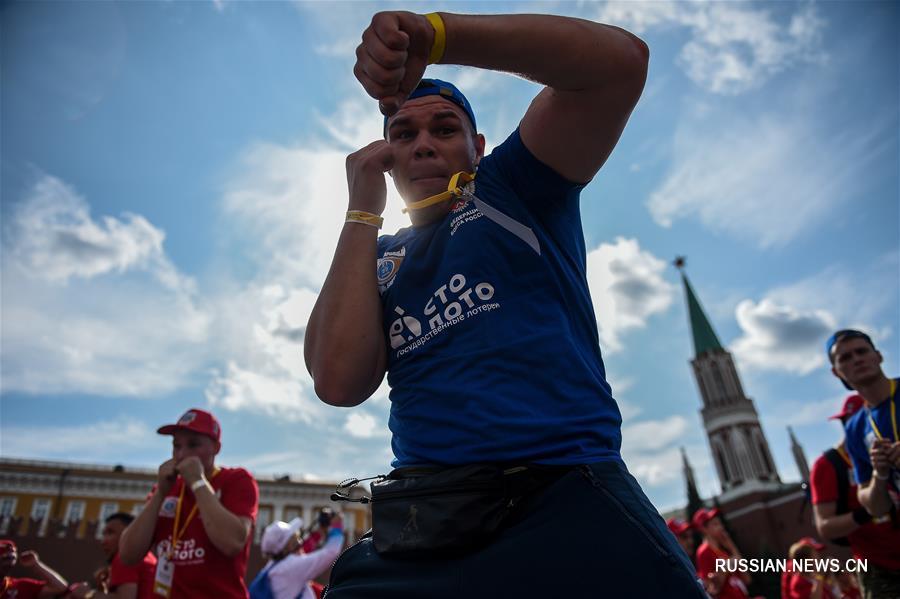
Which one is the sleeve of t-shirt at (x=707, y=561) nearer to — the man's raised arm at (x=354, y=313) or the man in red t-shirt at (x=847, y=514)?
the man in red t-shirt at (x=847, y=514)

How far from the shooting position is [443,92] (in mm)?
1984

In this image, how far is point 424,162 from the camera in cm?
186

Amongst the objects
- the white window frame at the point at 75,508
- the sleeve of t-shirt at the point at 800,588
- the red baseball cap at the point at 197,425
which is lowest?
the sleeve of t-shirt at the point at 800,588

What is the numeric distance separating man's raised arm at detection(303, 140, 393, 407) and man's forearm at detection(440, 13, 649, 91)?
1.72ft

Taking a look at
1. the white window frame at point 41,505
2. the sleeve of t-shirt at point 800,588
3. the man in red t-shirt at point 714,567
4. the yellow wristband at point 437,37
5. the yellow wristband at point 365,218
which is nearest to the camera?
the yellow wristband at point 437,37

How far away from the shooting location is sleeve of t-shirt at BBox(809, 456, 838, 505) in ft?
15.9

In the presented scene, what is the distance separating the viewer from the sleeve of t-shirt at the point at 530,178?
167cm

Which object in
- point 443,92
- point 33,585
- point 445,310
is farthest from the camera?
point 33,585

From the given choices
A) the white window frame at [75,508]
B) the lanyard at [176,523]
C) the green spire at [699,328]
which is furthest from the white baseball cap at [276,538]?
the green spire at [699,328]

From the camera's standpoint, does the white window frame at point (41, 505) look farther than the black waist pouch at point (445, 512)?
Yes

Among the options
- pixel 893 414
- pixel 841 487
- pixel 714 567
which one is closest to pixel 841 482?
pixel 841 487

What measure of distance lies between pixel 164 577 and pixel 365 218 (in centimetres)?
378

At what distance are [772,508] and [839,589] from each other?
58356 mm
